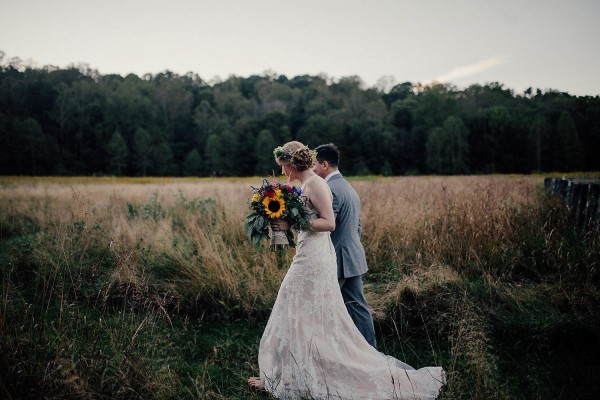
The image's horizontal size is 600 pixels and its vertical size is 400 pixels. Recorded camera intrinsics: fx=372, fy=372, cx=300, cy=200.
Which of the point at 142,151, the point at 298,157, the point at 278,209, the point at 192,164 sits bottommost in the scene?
the point at 278,209

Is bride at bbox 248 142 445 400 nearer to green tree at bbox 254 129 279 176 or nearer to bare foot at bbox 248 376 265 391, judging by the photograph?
bare foot at bbox 248 376 265 391

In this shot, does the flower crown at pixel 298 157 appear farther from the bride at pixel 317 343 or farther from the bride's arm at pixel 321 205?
the bride's arm at pixel 321 205

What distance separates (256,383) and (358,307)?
1351mm

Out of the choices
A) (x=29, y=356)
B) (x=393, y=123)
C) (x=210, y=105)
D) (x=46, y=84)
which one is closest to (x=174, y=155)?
(x=210, y=105)

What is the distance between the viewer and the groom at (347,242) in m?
4.03

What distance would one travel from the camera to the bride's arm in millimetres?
3428

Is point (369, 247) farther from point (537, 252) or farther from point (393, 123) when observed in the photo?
point (393, 123)

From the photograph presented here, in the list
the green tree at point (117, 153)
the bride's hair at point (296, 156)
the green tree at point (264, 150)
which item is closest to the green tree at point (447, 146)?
the green tree at point (264, 150)

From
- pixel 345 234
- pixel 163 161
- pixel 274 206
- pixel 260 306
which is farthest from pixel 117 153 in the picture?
pixel 274 206

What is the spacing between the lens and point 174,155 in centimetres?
6188

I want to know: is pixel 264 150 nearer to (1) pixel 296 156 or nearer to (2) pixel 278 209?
(1) pixel 296 156

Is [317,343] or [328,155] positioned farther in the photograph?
[328,155]

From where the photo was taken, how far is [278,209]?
3357 millimetres

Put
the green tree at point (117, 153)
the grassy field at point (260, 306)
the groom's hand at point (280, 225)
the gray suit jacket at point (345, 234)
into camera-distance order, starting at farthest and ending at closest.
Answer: the green tree at point (117, 153), the gray suit jacket at point (345, 234), the groom's hand at point (280, 225), the grassy field at point (260, 306)
